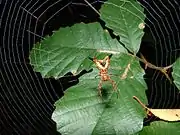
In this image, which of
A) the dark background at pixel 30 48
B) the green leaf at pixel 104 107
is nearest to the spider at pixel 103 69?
the green leaf at pixel 104 107

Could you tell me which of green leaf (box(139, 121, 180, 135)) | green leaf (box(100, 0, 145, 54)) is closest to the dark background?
green leaf (box(100, 0, 145, 54))

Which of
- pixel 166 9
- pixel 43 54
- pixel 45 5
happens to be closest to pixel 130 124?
pixel 43 54

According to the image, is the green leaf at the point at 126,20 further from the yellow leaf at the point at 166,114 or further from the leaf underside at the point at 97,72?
the yellow leaf at the point at 166,114

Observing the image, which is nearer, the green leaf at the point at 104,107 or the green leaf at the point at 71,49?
the green leaf at the point at 104,107

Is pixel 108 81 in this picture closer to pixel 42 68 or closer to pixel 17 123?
pixel 42 68

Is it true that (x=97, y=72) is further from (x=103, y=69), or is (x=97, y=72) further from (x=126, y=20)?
(x=126, y=20)

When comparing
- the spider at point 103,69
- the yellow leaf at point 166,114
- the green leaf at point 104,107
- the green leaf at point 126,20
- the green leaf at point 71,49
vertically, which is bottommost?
the yellow leaf at point 166,114

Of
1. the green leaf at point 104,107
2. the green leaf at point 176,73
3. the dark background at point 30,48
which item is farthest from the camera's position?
Result: the dark background at point 30,48
